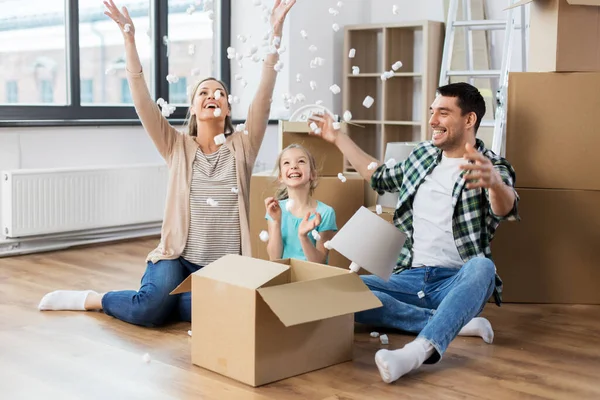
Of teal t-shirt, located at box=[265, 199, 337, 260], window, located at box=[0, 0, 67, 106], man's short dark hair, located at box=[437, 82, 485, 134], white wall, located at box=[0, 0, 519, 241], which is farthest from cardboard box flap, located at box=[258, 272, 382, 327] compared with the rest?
window, located at box=[0, 0, 67, 106]

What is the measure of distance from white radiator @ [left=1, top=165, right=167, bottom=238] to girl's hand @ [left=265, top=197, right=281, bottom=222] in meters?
2.02

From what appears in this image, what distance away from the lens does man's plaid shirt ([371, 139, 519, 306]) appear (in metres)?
2.60

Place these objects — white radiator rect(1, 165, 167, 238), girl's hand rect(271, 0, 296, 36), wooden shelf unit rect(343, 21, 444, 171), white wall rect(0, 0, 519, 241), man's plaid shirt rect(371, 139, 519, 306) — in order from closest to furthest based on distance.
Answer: man's plaid shirt rect(371, 139, 519, 306), girl's hand rect(271, 0, 296, 36), white radiator rect(1, 165, 167, 238), white wall rect(0, 0, 519, 241), wooden shelf unit rect(343, 21, 444, 171)

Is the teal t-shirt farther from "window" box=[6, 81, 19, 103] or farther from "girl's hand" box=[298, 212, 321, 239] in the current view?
"window" box=[6, 81, 19, 103]

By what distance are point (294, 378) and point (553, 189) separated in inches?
58.0

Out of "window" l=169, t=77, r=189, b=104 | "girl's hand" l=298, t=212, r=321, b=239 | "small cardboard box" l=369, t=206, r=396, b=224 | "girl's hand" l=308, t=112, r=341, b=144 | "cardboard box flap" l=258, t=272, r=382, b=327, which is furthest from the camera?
"window" l=169, t=77, r=189, b=104

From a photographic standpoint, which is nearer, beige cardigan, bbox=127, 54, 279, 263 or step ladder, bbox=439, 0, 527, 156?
beige cardigan, bbox=127, 54, 279, 263

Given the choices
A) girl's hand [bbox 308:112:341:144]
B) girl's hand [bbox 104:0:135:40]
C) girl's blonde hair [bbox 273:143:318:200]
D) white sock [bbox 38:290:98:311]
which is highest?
girl's hand [bbox 104:0:135:40]

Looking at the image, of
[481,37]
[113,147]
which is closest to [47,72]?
[113,147]

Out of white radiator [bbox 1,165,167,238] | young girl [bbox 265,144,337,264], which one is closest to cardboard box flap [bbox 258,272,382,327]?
young girl [bbox 265,144,337,264]

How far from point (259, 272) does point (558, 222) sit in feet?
4.86

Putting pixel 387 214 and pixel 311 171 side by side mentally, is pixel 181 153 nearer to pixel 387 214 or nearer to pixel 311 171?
pixel 311 171

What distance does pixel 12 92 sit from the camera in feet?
14.6

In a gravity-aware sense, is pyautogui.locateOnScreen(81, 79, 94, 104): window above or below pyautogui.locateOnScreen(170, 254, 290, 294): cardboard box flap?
above
